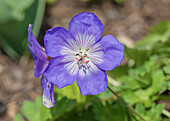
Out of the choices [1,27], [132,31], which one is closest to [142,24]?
[132,31]

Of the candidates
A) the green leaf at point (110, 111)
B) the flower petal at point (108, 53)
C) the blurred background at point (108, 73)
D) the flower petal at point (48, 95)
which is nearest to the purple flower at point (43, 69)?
the flower petal at point (48, 95)

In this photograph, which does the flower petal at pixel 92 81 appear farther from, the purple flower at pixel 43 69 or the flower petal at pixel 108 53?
the purple flower at pixel 43 69

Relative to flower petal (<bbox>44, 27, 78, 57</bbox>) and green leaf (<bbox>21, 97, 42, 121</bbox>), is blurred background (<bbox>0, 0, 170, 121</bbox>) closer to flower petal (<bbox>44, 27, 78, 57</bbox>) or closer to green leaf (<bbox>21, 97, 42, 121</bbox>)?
green leaf (<bbox>21, 97, 42, 121</bbox>)

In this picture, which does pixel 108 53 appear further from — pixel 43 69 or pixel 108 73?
pixel 108 73

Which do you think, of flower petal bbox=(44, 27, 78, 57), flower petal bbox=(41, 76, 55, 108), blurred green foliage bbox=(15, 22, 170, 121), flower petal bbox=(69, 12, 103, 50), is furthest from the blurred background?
flower petal bbox=(69, 12, 103, 50)

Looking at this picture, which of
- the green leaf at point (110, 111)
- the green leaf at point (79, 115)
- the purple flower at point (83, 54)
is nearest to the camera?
the purple flower at point (83, 54)

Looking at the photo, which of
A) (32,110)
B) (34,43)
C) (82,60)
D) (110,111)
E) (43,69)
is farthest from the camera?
(32,110)

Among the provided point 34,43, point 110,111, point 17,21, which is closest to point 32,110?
point 110,111

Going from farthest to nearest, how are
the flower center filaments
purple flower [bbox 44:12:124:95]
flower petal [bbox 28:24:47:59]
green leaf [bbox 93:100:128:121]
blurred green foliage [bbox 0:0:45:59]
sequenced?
blurred green foliage [bbox 0:0:45:59]
green leaf [bbox 93:100:128:121]
the flower center filaments
purple flower [bbox 44:12:124:95]
flower petal [bbox 28:24:47:59]
